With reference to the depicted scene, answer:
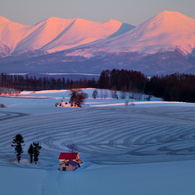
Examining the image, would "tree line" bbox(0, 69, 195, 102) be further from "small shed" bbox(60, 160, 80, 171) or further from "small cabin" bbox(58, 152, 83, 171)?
"small shed" bbox(60, 160, 80, 171)

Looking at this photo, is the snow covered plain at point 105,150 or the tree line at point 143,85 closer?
the snow covered plain at point 105,150

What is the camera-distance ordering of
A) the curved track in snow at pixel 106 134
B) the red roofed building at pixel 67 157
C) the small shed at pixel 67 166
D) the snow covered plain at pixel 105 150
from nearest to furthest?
1. the snow covered plain at pixel 105 150
2. the small shed at pixel 67 166
3. the red roofed building at pixel 67 157
4. the curved track in snow at pixel 106 134

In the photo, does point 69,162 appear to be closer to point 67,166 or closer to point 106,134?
point 67,166

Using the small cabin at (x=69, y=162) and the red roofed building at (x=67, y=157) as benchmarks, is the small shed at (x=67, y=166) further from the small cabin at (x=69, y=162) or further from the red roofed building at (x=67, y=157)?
the red roofed building at (x=67, y=157)

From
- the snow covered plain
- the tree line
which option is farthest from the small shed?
the tree line

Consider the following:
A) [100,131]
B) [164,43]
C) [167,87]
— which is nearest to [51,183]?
[100,131]

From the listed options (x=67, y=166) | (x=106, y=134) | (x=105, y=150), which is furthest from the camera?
(x=106, y=134)

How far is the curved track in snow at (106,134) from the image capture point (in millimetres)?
15852

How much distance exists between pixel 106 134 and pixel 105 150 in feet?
12.6

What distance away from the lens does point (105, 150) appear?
1719 cm

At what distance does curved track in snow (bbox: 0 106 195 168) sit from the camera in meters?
15.9

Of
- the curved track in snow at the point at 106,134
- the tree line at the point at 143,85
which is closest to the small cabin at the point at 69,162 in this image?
the curved track in snow at the point at 106,134

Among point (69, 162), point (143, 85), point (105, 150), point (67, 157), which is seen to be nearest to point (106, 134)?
point (105, 150)

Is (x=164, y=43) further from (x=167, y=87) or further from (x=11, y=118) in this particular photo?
(x=11, y=118)
